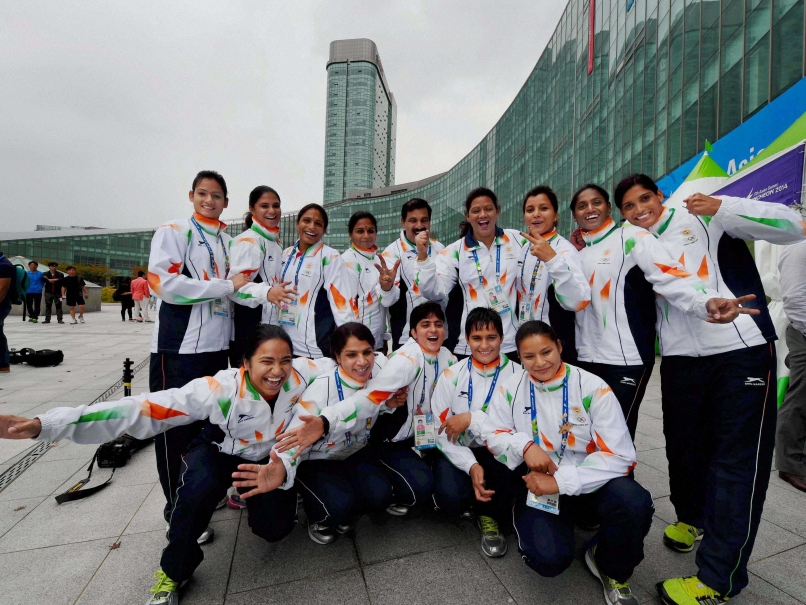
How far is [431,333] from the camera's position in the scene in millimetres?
2873

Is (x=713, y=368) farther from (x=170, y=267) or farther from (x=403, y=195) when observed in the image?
(x=403, y=195)

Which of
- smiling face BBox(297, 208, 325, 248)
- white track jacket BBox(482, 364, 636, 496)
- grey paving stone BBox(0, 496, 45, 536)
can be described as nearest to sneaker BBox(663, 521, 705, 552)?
white track jacket BBox(482, 364, 636, 496)

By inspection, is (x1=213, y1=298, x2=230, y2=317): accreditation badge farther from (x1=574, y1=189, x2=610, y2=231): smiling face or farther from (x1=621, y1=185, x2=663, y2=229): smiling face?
(x1=621, y1=185, x2=663, y2=229): smiling face

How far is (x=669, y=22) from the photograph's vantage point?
15.9m

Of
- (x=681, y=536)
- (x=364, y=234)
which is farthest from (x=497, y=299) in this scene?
(x=681, y=536)

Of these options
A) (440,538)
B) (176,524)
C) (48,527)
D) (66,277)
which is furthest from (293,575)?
(66,277)

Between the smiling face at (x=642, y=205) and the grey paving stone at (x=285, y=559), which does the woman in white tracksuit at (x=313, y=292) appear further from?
the smiling face at (x=642, y=205)

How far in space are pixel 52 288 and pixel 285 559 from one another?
17.6 metres

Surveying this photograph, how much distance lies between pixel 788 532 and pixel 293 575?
117 inches

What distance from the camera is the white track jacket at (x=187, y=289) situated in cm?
252

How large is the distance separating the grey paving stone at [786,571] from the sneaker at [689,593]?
1.37 ft

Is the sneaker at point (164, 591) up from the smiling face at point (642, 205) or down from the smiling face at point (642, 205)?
down

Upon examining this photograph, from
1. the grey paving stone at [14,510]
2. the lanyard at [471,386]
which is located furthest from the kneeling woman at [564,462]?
the grey paving stone at [14,510]

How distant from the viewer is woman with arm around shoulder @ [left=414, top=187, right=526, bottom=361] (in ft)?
9.70
